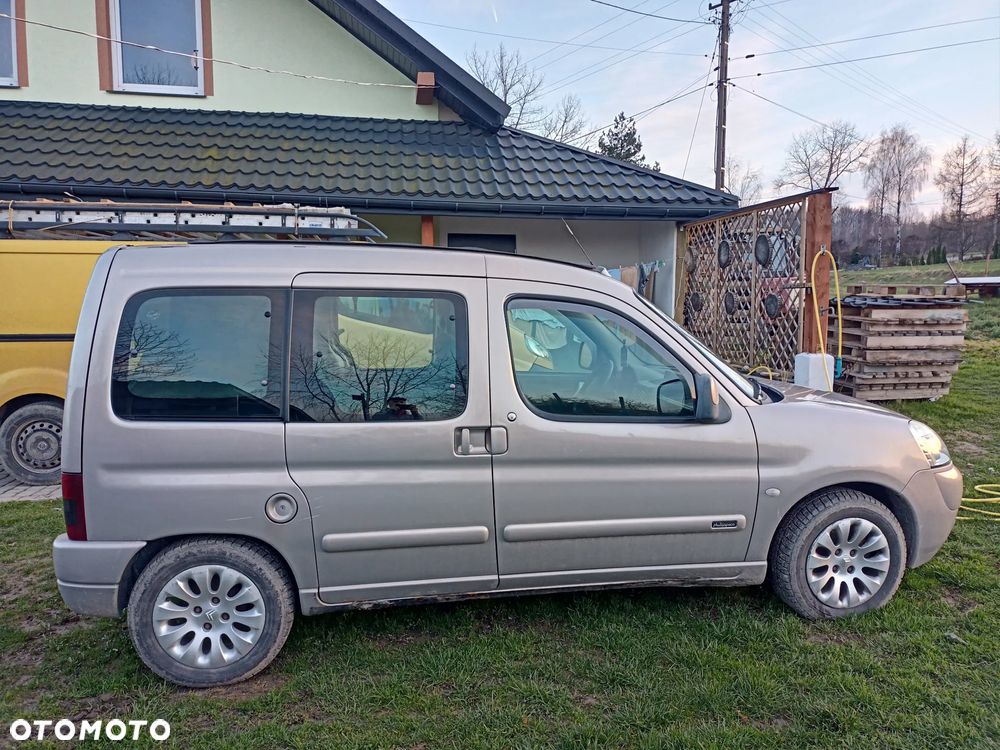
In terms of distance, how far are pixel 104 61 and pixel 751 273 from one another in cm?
946

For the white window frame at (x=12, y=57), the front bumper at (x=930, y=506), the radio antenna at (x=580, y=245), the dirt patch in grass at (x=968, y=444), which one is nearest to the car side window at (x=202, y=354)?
the front bumper at (x=930, y=506)

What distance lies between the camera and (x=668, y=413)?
3.19 metres

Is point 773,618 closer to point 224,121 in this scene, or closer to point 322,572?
point 322,572

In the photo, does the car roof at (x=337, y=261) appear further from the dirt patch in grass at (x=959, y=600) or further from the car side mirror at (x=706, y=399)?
the dirt patch in grass at (x=959, y=600)

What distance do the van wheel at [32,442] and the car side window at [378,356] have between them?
443cm

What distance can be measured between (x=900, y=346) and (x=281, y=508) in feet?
27.2

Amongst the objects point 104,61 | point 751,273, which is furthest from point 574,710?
point 104,61

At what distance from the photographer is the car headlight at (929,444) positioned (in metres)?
3.44

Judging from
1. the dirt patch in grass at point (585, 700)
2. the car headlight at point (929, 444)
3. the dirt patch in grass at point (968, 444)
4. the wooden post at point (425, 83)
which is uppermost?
the wooden post at point (425, 83)

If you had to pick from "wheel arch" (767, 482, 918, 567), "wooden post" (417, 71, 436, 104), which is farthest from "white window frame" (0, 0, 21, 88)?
"wheel arch" (767, 482, 918, 567)

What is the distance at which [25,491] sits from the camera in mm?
5863

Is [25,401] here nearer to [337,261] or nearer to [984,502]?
[337,261]

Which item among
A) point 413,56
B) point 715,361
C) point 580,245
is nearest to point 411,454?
point 715,361

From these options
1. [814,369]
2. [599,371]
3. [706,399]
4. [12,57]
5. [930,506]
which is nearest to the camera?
[706,399]
